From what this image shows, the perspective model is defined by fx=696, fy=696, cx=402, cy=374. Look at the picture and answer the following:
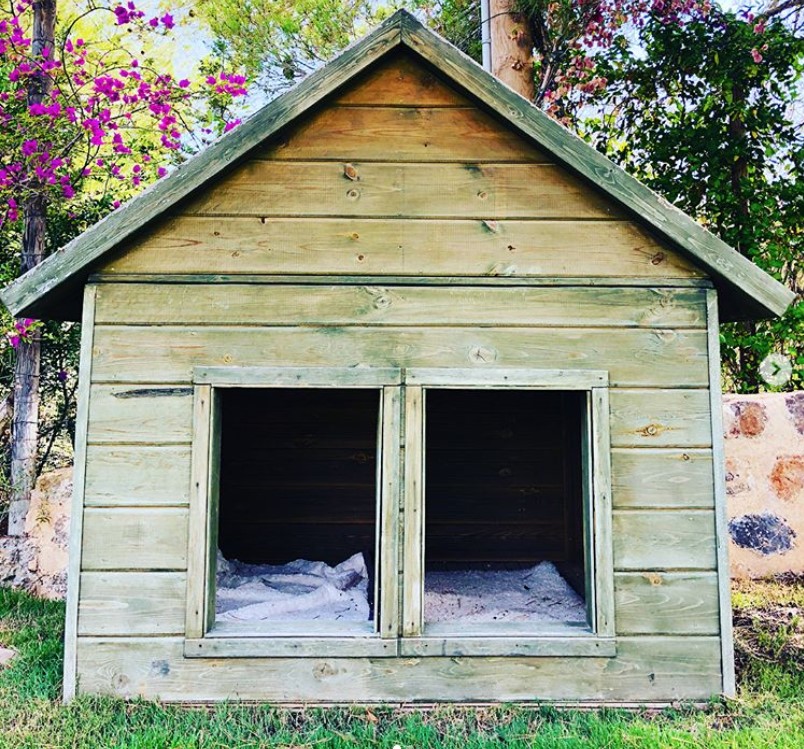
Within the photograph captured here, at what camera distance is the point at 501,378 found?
3.10 metres

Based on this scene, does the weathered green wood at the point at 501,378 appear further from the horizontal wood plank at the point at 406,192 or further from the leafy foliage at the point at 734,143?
the leafy foliage at the point at 734,143

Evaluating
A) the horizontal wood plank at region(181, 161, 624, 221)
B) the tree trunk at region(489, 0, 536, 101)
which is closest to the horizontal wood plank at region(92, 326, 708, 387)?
the horizontal wood plank at region(181, 161, 624, 221)

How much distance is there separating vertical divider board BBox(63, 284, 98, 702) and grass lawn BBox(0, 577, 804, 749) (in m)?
0.16

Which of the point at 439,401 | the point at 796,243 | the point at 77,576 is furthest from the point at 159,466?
the point at 796,243

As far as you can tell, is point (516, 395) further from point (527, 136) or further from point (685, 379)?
point (527, 136)

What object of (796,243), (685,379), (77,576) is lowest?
(77,576)

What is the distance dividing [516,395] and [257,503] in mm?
2080

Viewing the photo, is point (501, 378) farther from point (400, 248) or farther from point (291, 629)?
point (291, 629)

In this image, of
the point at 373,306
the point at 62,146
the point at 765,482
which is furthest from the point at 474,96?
the point at 765,482

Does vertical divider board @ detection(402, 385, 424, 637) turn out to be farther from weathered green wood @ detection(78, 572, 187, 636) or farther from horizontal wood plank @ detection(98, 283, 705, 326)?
weathered green wood @ detection(78, 572, 187, 636)

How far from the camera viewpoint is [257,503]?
516 centimetres

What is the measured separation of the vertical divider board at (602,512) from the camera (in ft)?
9.93

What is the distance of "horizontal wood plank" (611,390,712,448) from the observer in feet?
10.2

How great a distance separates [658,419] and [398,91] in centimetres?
191
